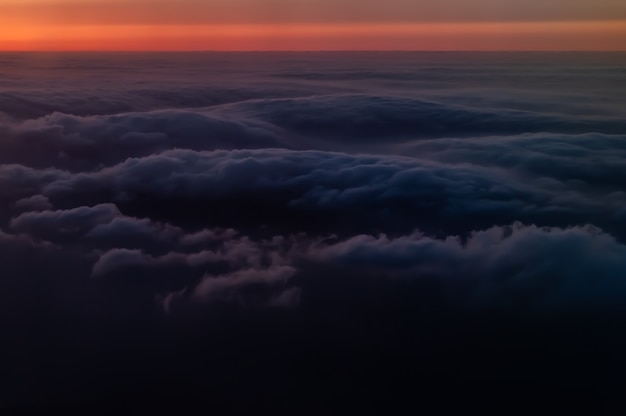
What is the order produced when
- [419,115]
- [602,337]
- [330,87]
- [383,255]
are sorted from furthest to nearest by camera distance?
[330,87]
[419,115]
[383,255]
[602,337]

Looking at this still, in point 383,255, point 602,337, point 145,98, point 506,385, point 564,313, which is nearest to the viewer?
point 506,385

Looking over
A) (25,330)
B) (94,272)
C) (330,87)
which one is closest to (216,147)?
(94,272)

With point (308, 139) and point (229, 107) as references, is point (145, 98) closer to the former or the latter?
point (229, 107)

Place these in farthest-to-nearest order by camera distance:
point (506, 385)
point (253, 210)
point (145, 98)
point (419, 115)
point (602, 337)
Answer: point (145, 98) → point (419, 115) → point (253, 210) → point (602, 337) → point (506, 385)

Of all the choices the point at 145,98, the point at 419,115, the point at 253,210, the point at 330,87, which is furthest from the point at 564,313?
the point at 330,87

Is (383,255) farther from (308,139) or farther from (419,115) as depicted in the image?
(419,115)

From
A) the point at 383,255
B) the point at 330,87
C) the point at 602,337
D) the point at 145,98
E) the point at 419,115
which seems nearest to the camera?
the point at 602,337

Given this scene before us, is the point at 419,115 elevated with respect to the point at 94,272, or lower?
elevated

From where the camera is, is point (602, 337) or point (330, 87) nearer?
point (602, 337)

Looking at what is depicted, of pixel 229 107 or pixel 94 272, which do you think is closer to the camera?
pixel 94 272
